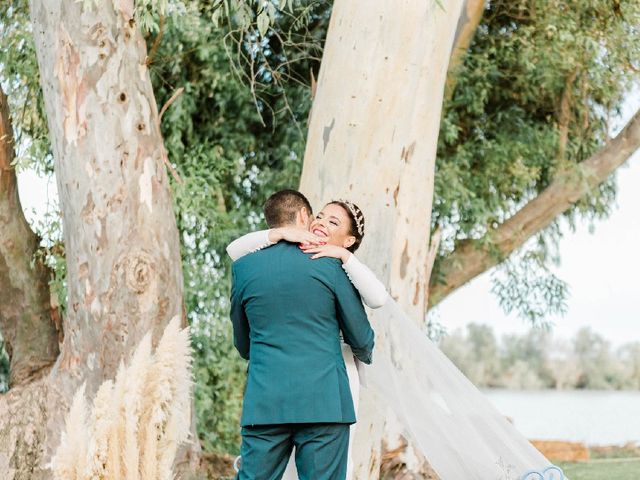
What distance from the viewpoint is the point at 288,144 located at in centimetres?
851

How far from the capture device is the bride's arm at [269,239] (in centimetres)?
342

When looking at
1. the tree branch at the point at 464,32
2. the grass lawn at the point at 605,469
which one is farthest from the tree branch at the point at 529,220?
the grass lawn at the point at 605,469

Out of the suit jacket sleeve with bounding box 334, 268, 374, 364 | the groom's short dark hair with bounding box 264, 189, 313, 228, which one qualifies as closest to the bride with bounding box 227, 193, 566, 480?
the suit jacket sleeve with bounding box 334, 268, 374, 364

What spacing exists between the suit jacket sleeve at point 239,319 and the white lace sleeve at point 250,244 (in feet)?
0.38

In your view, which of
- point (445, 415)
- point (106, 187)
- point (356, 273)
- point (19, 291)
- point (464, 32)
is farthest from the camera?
point (464, 32)

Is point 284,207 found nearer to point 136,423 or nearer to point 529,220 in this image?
point 136,423

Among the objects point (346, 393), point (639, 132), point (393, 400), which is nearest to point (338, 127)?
point (393, 400)

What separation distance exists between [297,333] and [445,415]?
1.29 m

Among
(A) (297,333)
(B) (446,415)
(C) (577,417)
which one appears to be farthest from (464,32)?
(C) (577,417)

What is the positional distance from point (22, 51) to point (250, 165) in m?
2.14

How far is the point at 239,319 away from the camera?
356 cm

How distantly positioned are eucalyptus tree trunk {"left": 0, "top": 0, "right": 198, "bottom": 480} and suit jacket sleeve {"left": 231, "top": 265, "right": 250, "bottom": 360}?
98.5 inches

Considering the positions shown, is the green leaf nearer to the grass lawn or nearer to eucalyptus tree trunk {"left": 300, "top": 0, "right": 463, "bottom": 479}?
eucalyptus tree trunk {"left": 300, "top": 0, "right": 463, "bottom": 479}

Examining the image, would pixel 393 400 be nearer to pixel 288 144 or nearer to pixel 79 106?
pixel 79 106
